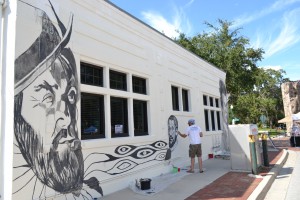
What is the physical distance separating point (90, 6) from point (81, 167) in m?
3.97

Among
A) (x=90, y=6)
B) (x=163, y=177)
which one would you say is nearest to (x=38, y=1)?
(x=90, y=6)

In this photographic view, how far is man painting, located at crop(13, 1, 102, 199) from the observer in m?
5.21

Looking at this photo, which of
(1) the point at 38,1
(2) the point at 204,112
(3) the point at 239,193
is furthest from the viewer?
(2) the point at 204,112

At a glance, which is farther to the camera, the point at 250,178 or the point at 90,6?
the point at 250,178

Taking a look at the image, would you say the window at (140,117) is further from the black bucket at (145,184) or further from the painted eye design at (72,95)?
the painted eye design at (72,95)

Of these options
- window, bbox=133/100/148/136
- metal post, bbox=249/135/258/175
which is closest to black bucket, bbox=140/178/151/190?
window, bbox=133/100/148/136

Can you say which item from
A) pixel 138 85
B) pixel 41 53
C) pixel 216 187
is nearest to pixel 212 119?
pixel 138 85

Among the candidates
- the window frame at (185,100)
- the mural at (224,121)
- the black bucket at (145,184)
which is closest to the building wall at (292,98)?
the mural at (224,121)

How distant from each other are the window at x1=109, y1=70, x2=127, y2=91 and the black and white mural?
159cm

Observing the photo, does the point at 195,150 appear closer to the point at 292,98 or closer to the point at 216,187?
the point at 216,187

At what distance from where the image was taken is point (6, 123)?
271 centimetres

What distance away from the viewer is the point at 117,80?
8398 millimetres

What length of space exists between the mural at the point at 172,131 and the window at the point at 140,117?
1488 mm

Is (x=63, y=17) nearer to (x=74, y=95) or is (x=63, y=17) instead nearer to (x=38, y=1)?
(x=38, y=1)
